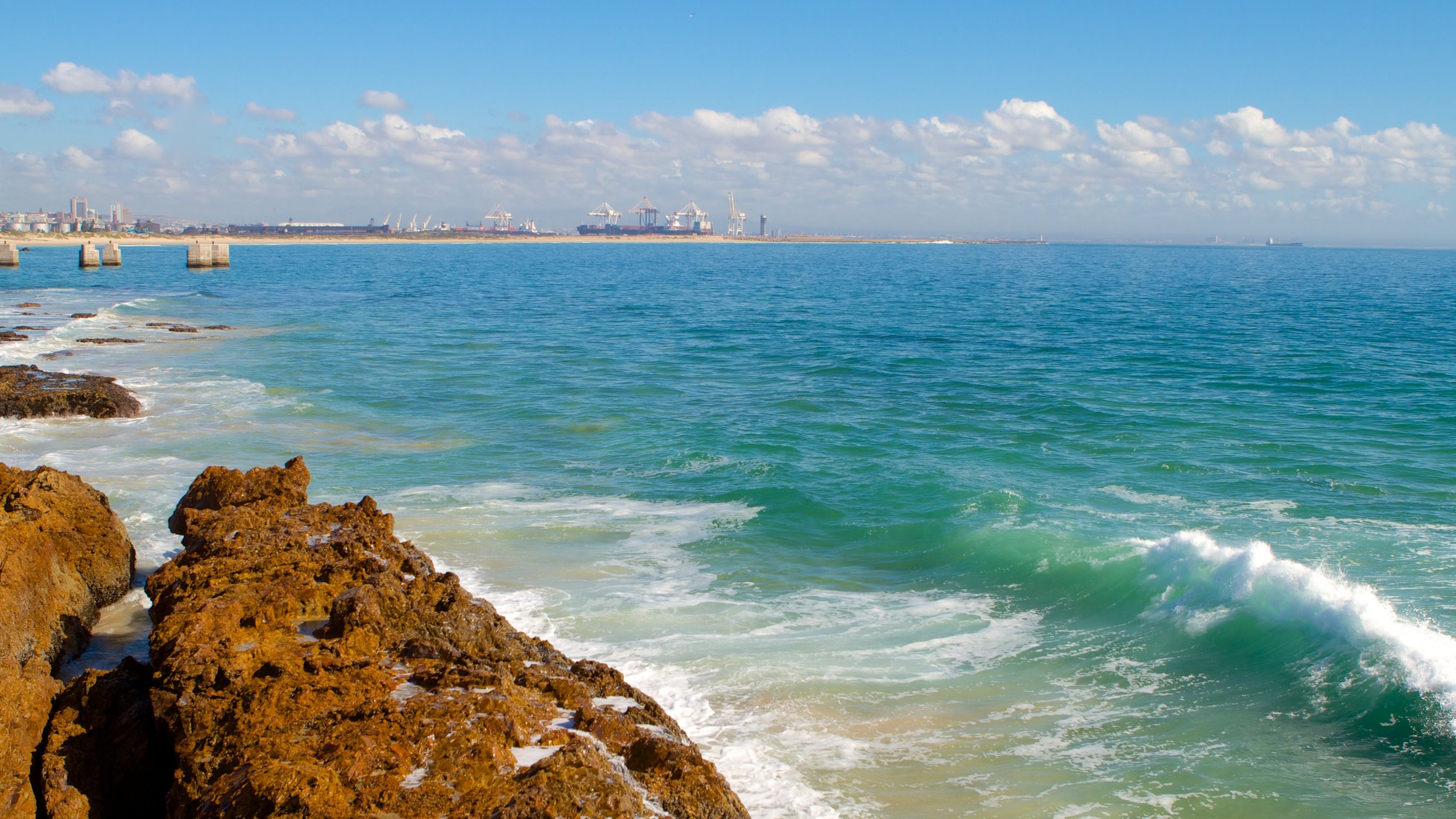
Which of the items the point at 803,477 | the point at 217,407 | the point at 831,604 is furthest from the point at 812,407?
the point at 217,407

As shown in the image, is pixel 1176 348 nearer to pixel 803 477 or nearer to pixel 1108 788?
pixel 803 477

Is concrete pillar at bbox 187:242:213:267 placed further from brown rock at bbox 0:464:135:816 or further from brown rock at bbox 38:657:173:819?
brown rock at bbox 38:657:173:819

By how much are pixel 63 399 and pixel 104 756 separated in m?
15.0

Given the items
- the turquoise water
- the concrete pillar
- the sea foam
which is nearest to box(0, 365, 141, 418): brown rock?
the turquoise water

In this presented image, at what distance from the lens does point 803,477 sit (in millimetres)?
14742

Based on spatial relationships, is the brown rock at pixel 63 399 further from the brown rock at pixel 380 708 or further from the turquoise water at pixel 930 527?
the brown rock at pixel 380 708

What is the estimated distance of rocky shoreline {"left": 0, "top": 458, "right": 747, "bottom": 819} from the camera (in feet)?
14.6

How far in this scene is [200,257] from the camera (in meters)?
75.5

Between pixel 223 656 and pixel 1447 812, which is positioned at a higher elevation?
pixel 223 656

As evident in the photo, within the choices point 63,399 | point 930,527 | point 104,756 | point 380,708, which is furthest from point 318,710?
point 63,399

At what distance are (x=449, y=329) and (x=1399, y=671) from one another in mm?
34368

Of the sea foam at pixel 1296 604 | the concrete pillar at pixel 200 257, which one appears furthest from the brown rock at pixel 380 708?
the concrete pillar at pixel 200 257

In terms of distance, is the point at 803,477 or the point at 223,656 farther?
the point at 803,477

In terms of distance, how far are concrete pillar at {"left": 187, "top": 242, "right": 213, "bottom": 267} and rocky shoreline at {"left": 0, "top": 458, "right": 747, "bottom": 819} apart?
7779 centimetres
